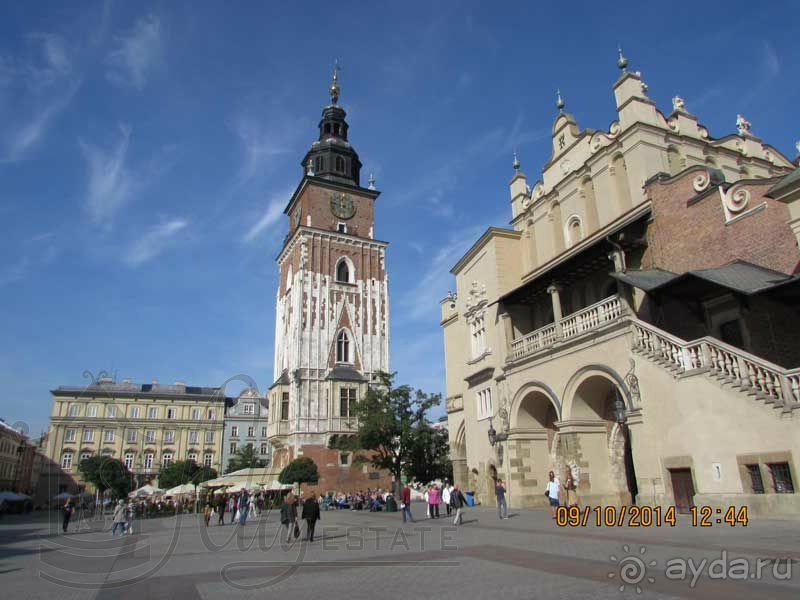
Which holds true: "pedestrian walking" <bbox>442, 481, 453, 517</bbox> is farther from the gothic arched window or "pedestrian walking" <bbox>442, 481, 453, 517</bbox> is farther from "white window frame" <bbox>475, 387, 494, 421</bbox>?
the gothic arched window

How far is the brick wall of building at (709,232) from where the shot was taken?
53.3 feet

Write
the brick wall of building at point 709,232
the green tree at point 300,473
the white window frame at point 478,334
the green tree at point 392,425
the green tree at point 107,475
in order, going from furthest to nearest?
the green tree at point 107,475
the green tree at point 300,473
the green tree at point 392,425
the white window frame at point 478,334
the brick wall of building at point 709,232

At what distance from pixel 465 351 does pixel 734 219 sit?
17.0 meters

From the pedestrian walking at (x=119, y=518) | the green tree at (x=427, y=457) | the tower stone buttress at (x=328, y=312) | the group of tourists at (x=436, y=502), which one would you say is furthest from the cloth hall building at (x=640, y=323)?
the tower stone buttress at (x=328, y=312)

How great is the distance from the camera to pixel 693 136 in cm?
2478

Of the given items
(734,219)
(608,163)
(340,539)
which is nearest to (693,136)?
(608,163)

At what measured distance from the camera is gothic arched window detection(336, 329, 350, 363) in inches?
2191

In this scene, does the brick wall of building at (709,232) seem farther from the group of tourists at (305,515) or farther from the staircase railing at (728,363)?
the group of tourists at (305,515)

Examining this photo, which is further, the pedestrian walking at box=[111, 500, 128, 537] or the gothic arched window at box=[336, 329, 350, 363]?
the gothic arched window at box=[336, 329, 350, 363]

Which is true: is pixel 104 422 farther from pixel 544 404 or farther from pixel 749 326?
pixel 749 326

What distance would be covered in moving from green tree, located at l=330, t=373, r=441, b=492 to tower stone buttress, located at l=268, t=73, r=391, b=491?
39.8 ft

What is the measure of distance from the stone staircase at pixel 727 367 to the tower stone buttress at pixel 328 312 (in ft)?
114

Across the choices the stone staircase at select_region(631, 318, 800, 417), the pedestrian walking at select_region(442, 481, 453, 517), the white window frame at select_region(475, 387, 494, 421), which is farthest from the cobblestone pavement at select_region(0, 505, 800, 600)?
the white window frame at select_region(475, 387, 494, 421)

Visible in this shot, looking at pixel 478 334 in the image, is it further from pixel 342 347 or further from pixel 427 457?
pixel 342 347
